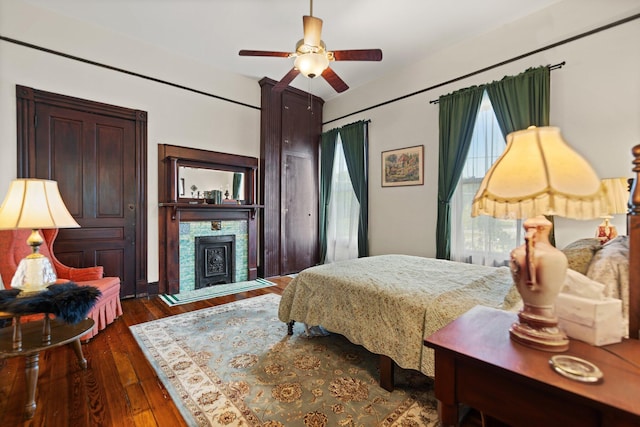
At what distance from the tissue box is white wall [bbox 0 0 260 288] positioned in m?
4.08

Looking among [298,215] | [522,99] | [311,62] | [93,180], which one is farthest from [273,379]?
[522,99]

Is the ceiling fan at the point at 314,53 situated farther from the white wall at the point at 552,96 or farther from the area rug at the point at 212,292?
the area rug at the point at 212,292

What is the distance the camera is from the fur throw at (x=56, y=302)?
1512 mm

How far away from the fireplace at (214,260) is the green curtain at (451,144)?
9.75 ft

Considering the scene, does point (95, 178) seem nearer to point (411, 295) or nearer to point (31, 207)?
point (31, 207)

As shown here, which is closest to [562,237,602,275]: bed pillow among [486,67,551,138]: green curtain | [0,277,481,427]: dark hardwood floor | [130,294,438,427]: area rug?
[0,277,481,427]: dark hardwood floor

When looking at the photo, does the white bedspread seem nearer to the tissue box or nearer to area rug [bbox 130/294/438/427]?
area rug [bbox 130/294/438/427]

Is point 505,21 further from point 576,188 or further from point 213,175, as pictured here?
point 213,175

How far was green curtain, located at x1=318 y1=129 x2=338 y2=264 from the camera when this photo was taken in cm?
505

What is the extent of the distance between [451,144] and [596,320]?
116 inches

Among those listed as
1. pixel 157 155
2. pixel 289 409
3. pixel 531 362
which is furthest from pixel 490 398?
pixel 157 155

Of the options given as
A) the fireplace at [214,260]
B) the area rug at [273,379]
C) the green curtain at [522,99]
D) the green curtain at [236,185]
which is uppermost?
the green curtain at [522,99]

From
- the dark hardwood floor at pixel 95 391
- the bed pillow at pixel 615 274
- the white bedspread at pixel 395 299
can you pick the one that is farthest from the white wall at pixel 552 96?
the dark hardwood floor at pixel 95 391

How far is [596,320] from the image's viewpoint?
0.88 meters
